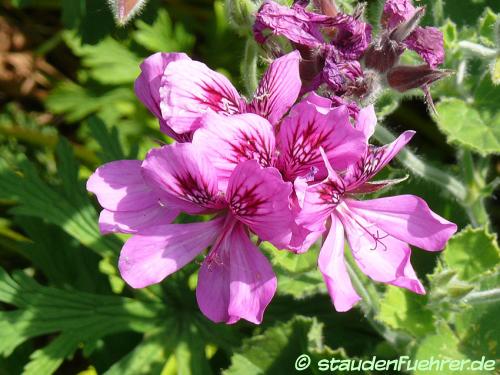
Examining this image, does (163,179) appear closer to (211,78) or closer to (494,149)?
(211,78)

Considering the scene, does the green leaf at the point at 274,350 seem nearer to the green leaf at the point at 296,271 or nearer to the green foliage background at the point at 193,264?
the green foliage background at the point at 193,264

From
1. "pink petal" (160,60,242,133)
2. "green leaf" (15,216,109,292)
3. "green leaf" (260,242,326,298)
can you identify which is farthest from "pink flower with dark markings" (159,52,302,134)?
"green leaf" (15,216,109,292)

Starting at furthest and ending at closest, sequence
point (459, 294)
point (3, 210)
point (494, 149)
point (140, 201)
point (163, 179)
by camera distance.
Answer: point (3, 210) < point (494, 149) < point (459, 294) < point (140, 201) < point (163, 179)

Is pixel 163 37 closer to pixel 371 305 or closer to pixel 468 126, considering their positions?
pixel 468 126

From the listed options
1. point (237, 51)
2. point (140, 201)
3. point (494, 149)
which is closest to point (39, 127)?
point (237, 51)

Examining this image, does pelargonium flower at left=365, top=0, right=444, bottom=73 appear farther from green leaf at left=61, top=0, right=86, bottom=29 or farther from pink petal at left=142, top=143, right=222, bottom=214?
green leaf at left=61, top=0, right=86, bottom=29

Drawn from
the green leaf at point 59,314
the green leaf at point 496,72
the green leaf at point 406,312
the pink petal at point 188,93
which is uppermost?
the pink petal at point 188,93

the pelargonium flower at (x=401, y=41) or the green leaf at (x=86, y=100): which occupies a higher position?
the pelargonium flower at (x=401, y=41)

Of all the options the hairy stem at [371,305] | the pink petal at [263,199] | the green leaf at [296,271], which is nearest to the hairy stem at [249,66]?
the pink petal at [263,199]
